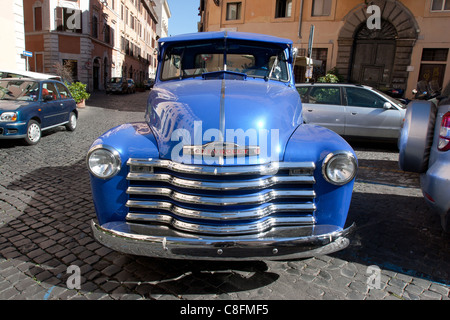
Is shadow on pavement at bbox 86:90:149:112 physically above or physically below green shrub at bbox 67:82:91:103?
below

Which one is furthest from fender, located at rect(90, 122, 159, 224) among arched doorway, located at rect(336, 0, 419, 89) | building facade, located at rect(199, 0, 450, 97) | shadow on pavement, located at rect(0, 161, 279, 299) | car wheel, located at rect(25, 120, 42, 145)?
arched doorway, located at rect(336, 0, 419, 89)

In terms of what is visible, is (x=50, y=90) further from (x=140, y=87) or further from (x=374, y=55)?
(x=140, y=87)

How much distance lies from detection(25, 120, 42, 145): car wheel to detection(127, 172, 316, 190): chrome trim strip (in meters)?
6.30

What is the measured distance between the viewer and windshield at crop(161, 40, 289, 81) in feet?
13.5

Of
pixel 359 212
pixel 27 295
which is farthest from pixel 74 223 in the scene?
pixel 359 212

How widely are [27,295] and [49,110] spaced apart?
703 cm

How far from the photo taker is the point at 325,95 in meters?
8.82

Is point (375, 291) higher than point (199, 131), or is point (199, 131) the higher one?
point (199, 131)

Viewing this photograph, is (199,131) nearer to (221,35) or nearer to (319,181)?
(319,181)

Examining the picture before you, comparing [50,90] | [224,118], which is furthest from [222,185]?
[50,90]

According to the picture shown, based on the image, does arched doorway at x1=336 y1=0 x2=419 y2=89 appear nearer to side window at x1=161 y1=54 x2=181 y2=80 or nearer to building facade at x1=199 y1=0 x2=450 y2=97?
building facade at x1=199 y1=0 x2=450 y2=97

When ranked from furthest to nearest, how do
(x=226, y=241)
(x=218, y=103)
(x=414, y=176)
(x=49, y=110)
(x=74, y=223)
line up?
(x=49, y=110), (x=414, y=176), (x=74, y=223), (x=218, y=103), (x=226, y=241)

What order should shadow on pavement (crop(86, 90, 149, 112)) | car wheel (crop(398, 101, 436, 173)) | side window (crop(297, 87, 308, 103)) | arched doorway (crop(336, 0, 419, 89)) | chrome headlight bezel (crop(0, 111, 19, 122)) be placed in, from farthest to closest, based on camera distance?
arched doorway (crop(336, 0, 419, 89))
shadow on pavement (crop(86, 90, 149, 112))
side window (crop(297, 87, 308, 103))
chrome headlight bezel (crop(0, 111, 19, 122))
car wheel (crop(398, 101, 436, 173))

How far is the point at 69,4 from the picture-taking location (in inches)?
1126
